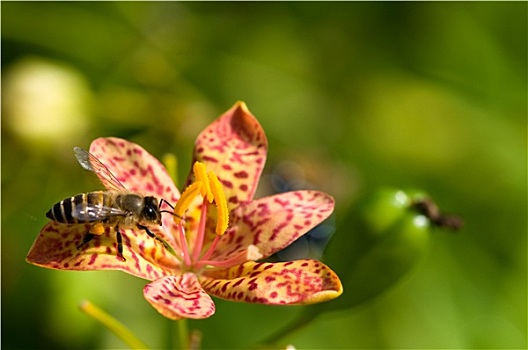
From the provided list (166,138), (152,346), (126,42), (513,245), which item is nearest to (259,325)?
(152,346)

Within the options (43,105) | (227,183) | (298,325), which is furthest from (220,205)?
(43,105)

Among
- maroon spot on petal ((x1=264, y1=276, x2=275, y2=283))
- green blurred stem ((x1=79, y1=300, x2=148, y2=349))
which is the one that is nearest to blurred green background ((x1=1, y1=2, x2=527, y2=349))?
green blurred stem ((x1=79, y1=300, x2=148, y2=349))

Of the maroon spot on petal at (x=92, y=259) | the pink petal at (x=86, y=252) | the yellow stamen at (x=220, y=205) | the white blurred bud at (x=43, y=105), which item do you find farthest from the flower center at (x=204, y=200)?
the white blurred bud at (x=43, y=105)

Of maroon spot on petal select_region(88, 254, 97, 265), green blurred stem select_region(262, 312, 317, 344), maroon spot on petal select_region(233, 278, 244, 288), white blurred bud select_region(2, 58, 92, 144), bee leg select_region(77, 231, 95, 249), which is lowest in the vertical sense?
green blurred stem select_region(262, 312, 317, 344)

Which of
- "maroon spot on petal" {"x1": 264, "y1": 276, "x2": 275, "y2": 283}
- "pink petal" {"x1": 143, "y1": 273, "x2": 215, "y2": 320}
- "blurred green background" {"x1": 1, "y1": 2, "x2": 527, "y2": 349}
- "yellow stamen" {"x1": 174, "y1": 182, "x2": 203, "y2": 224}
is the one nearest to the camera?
"pink petal" {"x1": 143, "y1": 273, "x2": 215, "y2": 320}

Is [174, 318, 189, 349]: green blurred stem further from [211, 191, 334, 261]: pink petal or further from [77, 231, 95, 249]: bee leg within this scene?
[77, 231, 95, 249]: bee leg

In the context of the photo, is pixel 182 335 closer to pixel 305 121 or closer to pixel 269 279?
pixel 269 279
